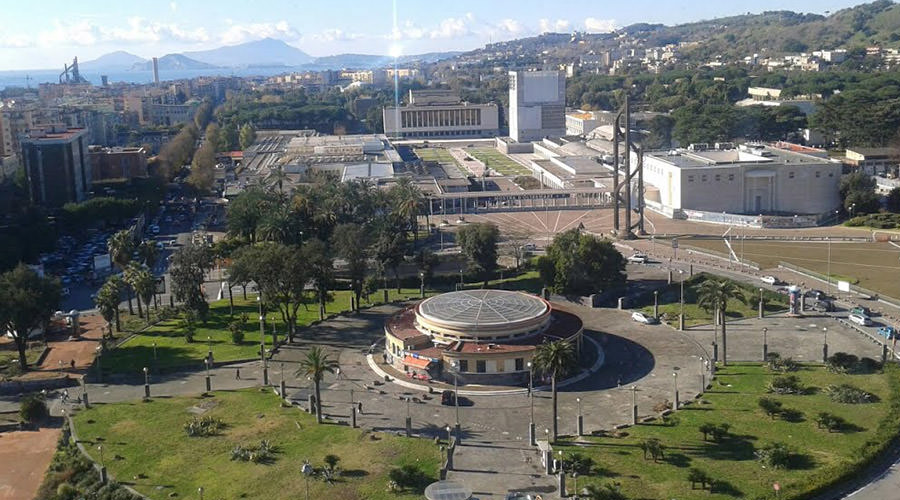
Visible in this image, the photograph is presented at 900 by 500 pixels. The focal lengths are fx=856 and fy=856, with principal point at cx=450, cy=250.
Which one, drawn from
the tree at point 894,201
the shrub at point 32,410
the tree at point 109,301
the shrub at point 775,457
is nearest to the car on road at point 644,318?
the shrub at point 775,457

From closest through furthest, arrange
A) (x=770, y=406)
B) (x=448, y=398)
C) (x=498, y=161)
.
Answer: (x=770, y=406) → (x=448, y=398) → (x=498, y=161)

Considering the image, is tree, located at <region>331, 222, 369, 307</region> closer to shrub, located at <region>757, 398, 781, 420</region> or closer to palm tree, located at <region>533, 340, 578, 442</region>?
palm tree, located at <region>533, 340, 578, 442</region>

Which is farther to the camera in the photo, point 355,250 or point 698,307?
point 355,250

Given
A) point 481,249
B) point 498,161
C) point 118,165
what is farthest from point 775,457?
point 498,161

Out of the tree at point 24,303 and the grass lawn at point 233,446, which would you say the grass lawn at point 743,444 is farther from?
the tree at point 24,303

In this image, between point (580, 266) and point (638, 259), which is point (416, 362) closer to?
point (580, 266)

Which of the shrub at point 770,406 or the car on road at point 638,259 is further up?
the car on road at point 638,259

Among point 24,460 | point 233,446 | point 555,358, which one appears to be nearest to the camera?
point 233,446
